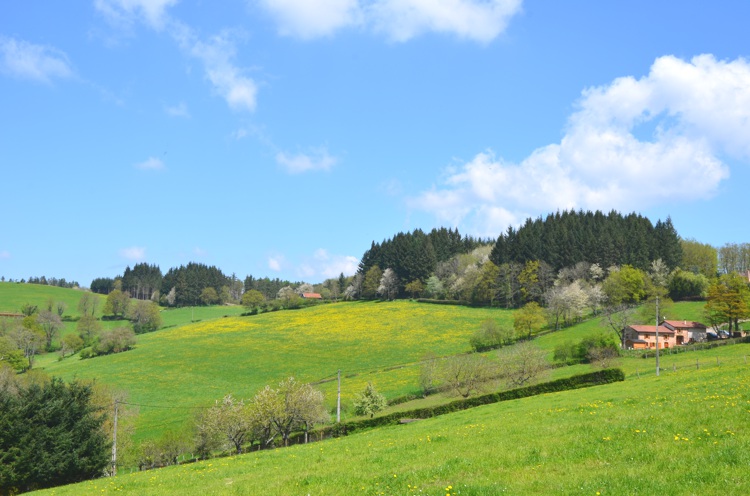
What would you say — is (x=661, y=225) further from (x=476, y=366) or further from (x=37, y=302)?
(x=37, y=302)

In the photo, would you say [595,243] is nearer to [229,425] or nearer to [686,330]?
[686,330]

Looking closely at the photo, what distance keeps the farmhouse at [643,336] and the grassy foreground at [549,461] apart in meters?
70.7

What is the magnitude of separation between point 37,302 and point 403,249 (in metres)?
129

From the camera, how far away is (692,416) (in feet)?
56.5

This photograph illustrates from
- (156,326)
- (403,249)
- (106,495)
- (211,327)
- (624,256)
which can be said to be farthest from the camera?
(403,249)

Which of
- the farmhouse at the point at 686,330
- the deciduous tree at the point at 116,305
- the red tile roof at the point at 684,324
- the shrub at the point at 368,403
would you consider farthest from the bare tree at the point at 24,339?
the red tile roof at the point at 684,324

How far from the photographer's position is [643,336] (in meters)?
90.1

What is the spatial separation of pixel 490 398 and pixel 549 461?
3385cm

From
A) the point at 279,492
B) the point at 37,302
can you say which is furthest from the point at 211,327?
the point at 279,492

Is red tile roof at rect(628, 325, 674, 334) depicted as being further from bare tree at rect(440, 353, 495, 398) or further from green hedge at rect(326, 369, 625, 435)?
green hedge at rect(326, 369, 625, 435)

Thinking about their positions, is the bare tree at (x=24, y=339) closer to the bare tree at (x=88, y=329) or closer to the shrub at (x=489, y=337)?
the bare tree at (x=88, y=329)

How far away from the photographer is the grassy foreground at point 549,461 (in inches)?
465

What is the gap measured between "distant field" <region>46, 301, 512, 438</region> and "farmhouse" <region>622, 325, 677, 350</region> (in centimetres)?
2745

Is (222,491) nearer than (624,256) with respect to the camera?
Yes
